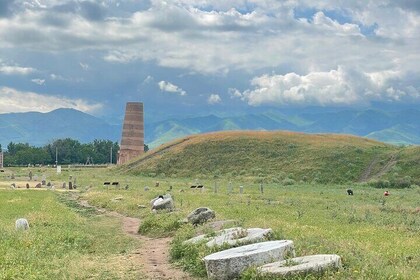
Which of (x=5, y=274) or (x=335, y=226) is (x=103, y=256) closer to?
(x=5, y=274)

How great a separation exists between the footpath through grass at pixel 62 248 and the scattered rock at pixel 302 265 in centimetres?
463

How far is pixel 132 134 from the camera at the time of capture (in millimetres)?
132500

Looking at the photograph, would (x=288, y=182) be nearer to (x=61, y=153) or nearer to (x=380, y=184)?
(x=380, y=184)

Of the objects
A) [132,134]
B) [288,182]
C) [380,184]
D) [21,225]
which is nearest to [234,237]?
[21,225]

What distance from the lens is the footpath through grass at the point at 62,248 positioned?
53.5ft

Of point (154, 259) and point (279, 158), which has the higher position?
point (279, 158)

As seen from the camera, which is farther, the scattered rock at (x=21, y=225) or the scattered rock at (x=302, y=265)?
the scattered rock at (x=21, y=225)

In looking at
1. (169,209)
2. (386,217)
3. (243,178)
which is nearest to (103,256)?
(169,209)

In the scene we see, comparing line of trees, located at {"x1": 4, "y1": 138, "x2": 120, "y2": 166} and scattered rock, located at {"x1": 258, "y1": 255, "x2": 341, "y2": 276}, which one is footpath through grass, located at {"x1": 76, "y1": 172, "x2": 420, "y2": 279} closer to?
scattered rock, located at {"x1": 258, "y1": 255, "x2": 341, "y2": 276}

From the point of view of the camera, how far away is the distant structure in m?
131

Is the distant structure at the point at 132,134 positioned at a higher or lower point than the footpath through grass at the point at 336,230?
higher

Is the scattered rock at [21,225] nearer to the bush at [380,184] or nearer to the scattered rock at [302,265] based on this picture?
the scattered rock at [302,265]

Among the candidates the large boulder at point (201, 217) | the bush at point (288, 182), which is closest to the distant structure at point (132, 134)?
the bush at point (288, 182)

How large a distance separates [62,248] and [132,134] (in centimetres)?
11282
